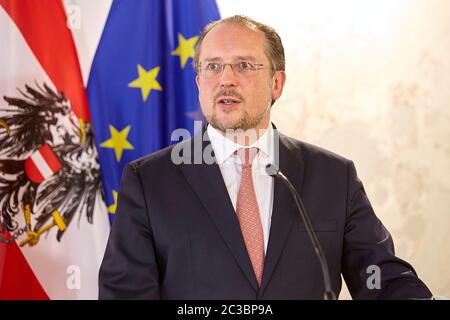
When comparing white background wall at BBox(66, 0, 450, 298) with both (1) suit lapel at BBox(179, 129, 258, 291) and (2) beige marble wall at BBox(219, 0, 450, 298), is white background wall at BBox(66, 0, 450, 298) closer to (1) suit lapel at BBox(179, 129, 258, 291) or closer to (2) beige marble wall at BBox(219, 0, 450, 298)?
(2) beige marble wall at BBox(219, 0, 450, 298)

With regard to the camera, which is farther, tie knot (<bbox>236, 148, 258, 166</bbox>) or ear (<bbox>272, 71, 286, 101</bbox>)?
ear (<bbox>272, 71, 286, 101</bbox>)

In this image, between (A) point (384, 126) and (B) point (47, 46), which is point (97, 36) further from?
(A) point (384, 126)

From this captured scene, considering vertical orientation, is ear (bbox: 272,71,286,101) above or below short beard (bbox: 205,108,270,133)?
above

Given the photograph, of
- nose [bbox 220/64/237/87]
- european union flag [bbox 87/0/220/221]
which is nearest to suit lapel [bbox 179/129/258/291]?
nose [bbox 220/64/237/87]

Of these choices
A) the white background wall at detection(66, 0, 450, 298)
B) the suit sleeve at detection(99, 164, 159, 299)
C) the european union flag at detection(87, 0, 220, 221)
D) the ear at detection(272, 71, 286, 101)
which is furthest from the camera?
the white background wall at detection(66, 0, 450, 298)

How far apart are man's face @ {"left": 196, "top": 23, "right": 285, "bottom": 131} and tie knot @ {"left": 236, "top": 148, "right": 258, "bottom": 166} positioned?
3.0 inches

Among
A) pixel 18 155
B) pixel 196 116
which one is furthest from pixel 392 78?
pixel 18 155

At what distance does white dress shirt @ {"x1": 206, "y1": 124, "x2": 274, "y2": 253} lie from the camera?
1.98 meters

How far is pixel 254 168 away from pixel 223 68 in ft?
1.18

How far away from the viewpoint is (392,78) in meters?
3.28

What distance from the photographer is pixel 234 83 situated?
2084mm

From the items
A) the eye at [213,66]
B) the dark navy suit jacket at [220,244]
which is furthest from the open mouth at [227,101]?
the dark navy suit jacket at [220,244]

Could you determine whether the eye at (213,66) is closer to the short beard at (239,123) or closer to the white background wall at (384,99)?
the short beard at (239,123)

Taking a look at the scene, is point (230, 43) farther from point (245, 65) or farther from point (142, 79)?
point (142, 79)
